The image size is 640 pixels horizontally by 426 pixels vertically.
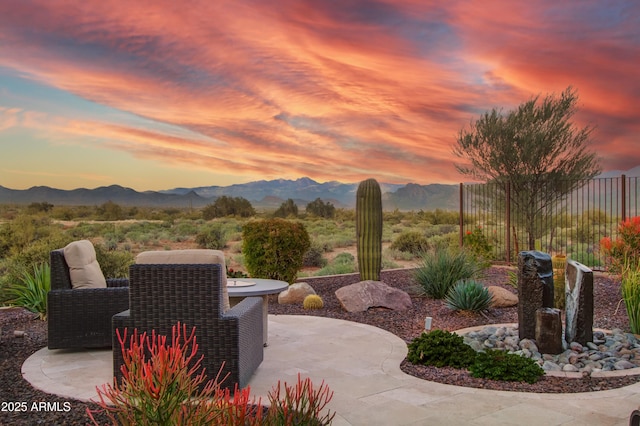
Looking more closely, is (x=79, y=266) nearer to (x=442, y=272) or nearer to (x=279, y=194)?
(x=442, y=272)

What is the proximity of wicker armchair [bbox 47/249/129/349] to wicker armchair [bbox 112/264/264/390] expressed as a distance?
→ 1.54 meters

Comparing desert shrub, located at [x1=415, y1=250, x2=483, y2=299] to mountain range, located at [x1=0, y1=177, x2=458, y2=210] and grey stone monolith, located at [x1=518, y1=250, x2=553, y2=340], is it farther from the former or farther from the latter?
mountain range, located at [x1=0, y1=177, x2=458, y2=210]

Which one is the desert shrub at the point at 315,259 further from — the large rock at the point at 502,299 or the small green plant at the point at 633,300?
the small green plant at the point at 633,300

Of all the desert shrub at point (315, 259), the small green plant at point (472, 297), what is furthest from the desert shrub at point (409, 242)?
the small green plant at point (472, 297)

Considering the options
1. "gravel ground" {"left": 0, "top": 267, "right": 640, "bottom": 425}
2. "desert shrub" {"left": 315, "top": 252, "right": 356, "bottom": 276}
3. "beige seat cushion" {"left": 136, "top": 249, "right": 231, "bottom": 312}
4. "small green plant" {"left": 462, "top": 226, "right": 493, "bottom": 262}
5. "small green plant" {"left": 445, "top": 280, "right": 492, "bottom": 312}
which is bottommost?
"desert shrub" {"left": 315, "top": 252, "right": 356, "bottom": 276}

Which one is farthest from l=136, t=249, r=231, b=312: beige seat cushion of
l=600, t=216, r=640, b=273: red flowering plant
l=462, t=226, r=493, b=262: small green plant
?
l=462, t=226, r=493, b=262: small green plant

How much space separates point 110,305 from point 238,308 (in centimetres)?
189

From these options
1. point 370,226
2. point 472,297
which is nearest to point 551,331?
point 472,297

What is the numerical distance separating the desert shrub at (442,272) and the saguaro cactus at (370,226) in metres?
0.94

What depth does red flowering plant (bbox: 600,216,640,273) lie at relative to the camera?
8.38 meters

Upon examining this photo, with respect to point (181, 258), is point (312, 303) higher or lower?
lower

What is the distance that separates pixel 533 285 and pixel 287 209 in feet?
74.3

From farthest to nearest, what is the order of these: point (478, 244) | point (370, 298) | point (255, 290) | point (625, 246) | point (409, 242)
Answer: point (409, 242), point (478, 244), point (625, 246), point (370, 298), point (255, 290)

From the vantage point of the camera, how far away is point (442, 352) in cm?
514
